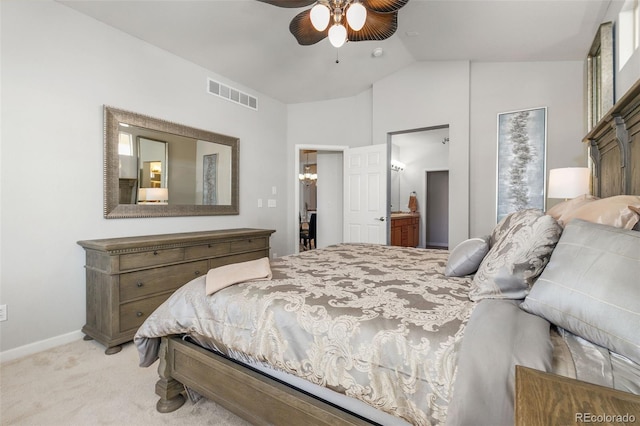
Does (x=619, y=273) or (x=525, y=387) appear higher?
(x=619, y=273)

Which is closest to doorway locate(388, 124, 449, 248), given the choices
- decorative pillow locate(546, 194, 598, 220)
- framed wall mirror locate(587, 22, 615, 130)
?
framed wall mirror locate(587, 22, 615, 130)

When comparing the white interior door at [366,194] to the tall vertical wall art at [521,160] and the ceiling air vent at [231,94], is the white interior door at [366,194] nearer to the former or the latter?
the tall vertical wall art at [521,160]

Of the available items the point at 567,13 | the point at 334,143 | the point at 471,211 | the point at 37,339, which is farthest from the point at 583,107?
the point at 37,339

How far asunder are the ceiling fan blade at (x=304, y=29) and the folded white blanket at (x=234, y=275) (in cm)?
194

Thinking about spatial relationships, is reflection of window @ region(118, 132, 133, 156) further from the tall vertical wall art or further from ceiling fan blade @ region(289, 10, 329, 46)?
the tall vertical wall art

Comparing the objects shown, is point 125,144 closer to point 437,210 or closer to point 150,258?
point 150,258

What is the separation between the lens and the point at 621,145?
1.75 m

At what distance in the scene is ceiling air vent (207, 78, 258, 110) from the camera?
12.2 ft

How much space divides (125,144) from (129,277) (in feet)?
4.23

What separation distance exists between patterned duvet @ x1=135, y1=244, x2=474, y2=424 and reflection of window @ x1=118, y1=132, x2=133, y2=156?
1981 millimetres

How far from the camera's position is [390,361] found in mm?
947

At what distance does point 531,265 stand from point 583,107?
350 centimetres

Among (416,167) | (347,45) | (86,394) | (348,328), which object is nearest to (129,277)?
(86,394)

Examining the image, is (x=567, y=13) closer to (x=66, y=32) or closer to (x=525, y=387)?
(x=525, y=387)
